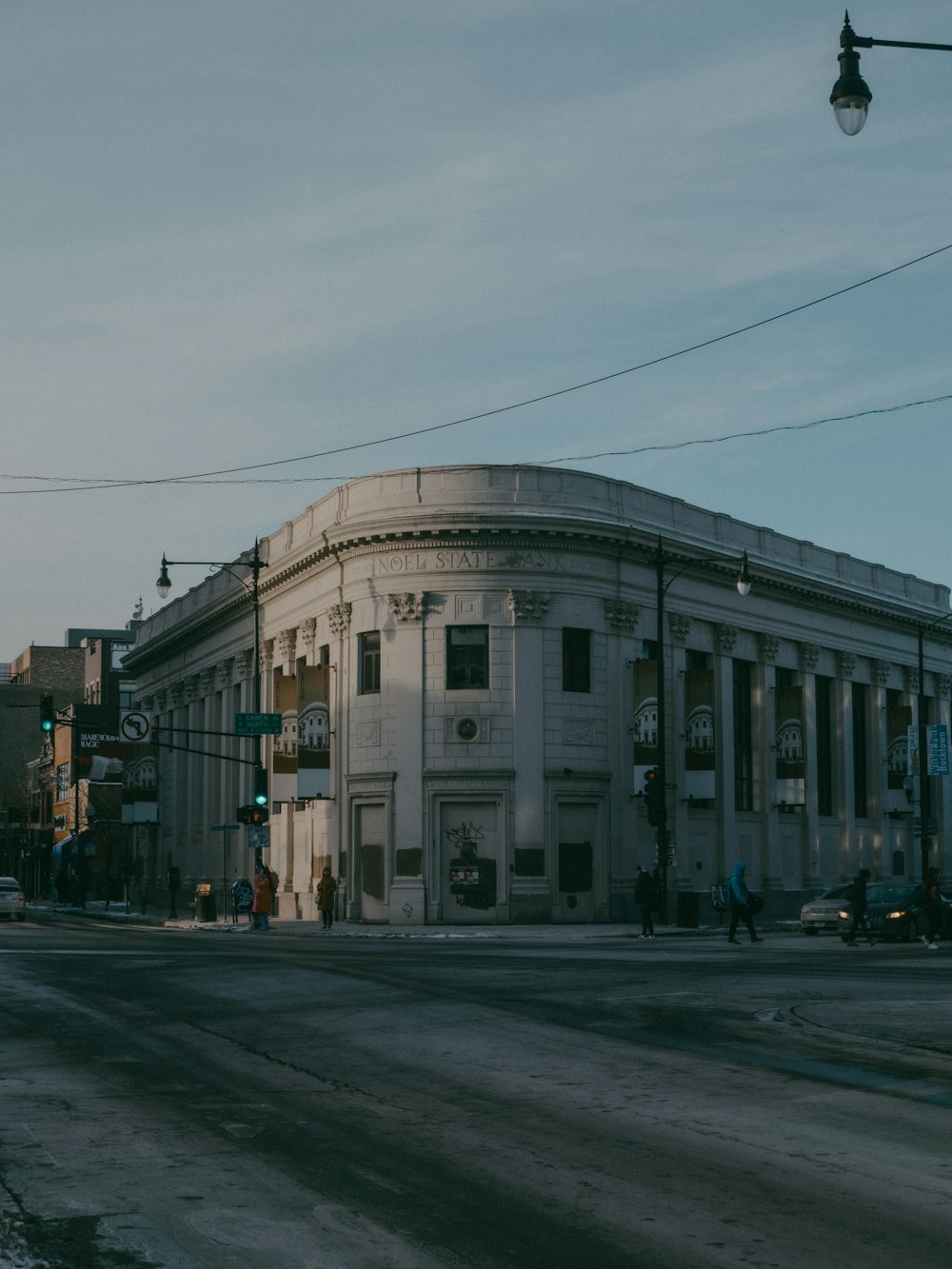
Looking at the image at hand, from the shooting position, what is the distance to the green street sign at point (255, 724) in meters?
46.8

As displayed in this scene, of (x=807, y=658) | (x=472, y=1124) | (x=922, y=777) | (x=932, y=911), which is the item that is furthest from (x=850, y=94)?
(x=807, y=658)

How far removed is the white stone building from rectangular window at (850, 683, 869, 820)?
4947 millimetres

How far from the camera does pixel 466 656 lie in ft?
163

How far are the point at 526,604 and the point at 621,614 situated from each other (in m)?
4.07

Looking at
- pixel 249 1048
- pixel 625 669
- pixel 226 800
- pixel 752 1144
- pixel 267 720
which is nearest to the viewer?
pixel 752 1144

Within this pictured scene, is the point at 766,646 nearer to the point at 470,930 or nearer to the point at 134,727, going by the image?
the point at 470,930

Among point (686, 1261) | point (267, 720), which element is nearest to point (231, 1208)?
point (686, 1261)

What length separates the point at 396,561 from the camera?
1973 inches

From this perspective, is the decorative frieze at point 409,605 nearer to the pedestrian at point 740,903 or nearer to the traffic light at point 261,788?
the traffic light at point 261,788

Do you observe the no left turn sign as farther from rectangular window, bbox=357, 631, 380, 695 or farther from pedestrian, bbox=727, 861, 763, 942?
pedestrian, bbox=727, 861, 763, 942

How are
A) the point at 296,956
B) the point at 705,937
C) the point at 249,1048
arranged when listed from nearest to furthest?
→ 1. the point at 249,1048
2. the point at 296,956
3. the point at 705,937

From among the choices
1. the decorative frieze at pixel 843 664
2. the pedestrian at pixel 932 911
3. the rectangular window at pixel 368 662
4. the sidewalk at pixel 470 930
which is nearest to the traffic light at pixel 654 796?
the sidewalk at pixel 470 930

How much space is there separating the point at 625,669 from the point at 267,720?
1225cm

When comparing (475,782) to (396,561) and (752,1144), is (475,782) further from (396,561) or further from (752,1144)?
(752,1144)
